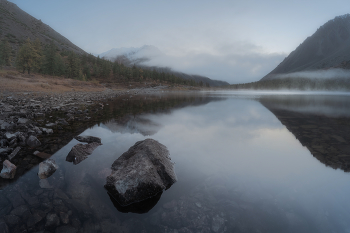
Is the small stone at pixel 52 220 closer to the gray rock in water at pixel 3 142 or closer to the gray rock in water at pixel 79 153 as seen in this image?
the gray rock in water at pixel 79 153

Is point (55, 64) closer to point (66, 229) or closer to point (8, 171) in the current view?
point (8, 171)

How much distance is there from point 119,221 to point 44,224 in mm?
1653

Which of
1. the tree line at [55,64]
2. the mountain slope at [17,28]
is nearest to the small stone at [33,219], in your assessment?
the tree line at [55,64]

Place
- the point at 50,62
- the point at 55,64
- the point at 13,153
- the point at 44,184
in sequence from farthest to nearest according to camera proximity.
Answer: the point at 55,64 → the point at 50,62 → the point at 13,153 → the point at 44,184

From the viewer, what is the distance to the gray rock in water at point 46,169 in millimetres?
5458

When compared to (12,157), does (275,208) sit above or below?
below

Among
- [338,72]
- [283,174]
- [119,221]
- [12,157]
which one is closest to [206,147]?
[283,174]

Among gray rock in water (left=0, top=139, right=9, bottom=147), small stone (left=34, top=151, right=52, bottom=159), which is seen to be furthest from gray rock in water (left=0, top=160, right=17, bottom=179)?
gray rock in water (left=0, top=139, right=9, bottom=147)

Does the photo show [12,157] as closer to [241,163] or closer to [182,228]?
[182,228]

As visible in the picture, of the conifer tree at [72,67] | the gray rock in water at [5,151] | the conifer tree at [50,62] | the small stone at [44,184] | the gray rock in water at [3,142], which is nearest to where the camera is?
the small stone at [44,184]

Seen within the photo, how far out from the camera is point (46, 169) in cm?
562

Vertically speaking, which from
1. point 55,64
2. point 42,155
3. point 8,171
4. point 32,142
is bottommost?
point 42,155

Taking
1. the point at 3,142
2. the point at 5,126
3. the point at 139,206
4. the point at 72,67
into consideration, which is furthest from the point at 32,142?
the point at 72,67

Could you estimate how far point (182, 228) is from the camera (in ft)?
12.6
